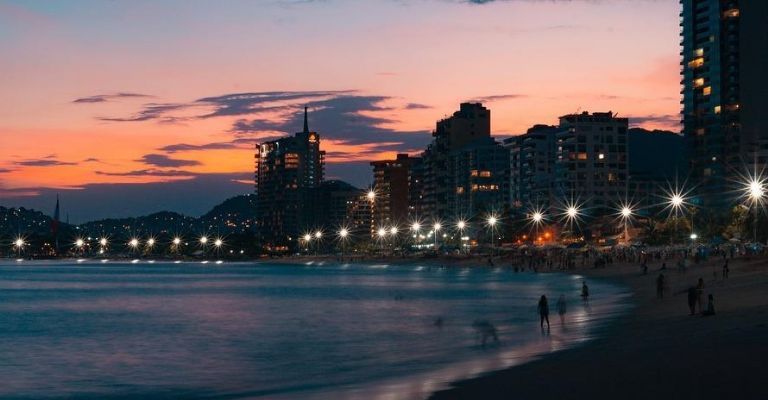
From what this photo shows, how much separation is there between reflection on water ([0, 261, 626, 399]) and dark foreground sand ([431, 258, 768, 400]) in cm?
201

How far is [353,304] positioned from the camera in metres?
81.2

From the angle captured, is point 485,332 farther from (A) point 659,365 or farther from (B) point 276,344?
(A) point 659,365

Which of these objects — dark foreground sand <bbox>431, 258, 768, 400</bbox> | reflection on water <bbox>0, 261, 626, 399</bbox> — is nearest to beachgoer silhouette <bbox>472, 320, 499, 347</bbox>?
reflection on water <bbox>0, 261, 626, 399</bbox>

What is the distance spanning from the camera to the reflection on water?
32.6 meters

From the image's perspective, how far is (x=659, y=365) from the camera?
26719mm

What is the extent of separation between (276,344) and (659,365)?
82.1ft

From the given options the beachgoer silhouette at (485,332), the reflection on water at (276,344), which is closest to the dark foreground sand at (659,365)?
the reflection on water at (276,344)

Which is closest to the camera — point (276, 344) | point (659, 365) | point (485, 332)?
point (659, 365)

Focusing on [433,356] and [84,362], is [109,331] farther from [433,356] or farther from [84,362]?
[433,356]

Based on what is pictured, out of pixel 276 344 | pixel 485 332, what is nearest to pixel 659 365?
pixel 485 332

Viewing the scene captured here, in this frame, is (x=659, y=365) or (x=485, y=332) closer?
(x=659, y=365)

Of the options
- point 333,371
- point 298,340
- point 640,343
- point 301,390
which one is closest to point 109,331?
point 298,340

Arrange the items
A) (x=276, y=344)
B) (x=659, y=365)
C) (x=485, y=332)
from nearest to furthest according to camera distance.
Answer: (x=659, y=365) → (x=485, y=332) → (x=276, y=344)

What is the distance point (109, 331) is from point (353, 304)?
26164mm
